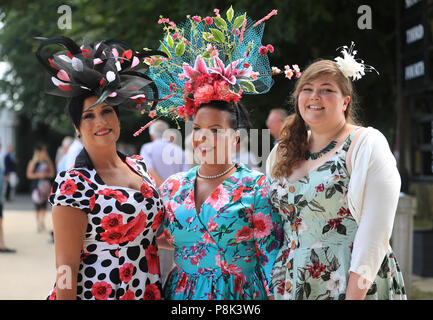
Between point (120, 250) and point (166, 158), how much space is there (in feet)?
12.3

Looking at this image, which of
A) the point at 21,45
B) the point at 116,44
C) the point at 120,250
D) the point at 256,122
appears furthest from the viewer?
the point at 21,45

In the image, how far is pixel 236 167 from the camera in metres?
2.64

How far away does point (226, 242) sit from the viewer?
7.89 ft

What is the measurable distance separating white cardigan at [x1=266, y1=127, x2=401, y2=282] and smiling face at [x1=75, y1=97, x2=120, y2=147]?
3.80 ft

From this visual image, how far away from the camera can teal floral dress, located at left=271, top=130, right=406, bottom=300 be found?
90.0 inches

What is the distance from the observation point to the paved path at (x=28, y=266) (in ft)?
19.2

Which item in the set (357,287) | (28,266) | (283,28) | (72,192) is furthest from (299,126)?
(28,266)

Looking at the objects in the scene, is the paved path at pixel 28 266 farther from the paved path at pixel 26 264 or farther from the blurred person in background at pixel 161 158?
the blurred person in background at pixel 161 158

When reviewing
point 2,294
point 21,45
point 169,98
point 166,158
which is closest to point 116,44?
point 169,98

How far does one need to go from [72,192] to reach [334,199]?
3.80ft

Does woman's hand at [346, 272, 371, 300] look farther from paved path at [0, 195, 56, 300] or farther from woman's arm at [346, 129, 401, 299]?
paved path at [0, 195, 56, 300]

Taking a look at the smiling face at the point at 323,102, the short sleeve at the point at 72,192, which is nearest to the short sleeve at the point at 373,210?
the smiling face at the point at 323,102

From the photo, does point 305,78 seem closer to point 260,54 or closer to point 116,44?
point 260,54

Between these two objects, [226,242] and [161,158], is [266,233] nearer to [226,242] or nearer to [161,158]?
[226,242]
